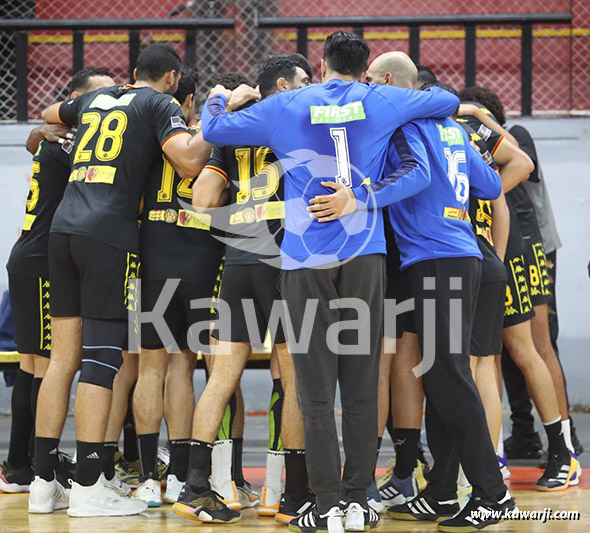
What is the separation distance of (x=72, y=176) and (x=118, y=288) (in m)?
0.54

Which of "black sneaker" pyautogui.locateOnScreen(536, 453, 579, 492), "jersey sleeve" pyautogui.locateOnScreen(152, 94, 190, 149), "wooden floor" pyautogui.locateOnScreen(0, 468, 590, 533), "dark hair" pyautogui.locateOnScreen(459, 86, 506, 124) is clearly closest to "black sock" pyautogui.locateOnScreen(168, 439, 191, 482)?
"wooden floor" pyautogui.locateOnScreen(0, 468, 590, 533)

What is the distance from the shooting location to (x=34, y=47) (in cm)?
827

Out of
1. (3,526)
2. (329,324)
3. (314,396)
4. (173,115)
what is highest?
(173,115)

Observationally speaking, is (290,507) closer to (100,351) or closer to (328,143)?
(100,351)

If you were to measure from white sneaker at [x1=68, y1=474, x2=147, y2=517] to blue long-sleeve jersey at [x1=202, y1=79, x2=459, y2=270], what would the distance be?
1.24 m

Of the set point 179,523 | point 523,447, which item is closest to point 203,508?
point 179,523

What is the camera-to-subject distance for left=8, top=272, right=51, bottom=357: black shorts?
14.0 ft

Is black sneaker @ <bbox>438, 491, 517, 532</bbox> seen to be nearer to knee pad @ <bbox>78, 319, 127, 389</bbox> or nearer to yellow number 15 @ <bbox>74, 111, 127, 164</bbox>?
knee pad @ <bbox>78, 319, 127, 389</bbox>

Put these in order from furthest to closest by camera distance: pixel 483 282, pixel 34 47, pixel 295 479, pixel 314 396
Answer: pixel 34 47 < pixel 483 282 < pixel 295 479 < pixel 314 396

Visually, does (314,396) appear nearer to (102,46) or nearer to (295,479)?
(295,479)

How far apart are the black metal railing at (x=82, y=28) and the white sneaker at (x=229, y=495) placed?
186 inches

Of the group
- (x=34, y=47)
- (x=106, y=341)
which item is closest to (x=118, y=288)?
(x=106, y=341)

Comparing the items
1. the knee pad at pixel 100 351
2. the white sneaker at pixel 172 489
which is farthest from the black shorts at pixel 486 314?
the knee pad at pixel 100 351

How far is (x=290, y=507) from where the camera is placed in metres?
3.61
